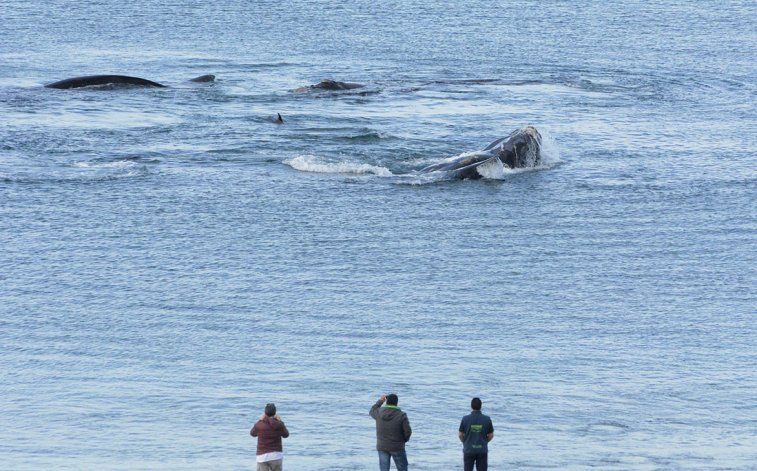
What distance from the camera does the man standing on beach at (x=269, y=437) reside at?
22.8m

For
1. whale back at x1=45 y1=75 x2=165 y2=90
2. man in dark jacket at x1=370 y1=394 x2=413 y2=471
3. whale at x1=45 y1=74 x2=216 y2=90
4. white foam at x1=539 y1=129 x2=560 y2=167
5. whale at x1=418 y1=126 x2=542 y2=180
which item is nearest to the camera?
man in dark jacket at x1=370 y1=394 x2=413 y2=471

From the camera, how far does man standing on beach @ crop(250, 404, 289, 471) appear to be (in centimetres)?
2283

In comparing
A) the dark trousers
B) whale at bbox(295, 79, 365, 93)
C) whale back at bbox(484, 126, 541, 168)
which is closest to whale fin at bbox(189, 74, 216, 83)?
whale at bbox(295, 79, 365, 93)

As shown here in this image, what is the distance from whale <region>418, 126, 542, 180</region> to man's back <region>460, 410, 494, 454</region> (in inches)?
1163

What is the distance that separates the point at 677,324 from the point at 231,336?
12071 millimetres

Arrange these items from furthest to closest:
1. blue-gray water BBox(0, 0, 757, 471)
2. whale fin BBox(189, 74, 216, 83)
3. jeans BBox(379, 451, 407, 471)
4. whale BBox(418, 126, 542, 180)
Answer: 1. whale fin BBox(189, 74, 216, 83)
2. whale BBox(418, 126, 542, 180)
3. blue-gray water BBox(0, 0, 757, 471)
4. jeans BBox(379, 451, 407, 471)

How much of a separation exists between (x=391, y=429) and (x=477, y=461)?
5.46 ft

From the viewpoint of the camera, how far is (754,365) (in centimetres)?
3175

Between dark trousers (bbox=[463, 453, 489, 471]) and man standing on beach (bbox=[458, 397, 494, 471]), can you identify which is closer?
man standing on beach (bbox=[458, 397, 494, 471])

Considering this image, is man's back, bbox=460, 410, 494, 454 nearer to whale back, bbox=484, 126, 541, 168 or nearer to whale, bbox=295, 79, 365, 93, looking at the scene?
whale back, bbox=484, 126, 541, 168

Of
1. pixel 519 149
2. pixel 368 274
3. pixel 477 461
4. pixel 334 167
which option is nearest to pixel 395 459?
pixel 477 461

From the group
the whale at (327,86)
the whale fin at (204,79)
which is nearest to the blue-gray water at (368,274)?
the whale fin at (204,79)

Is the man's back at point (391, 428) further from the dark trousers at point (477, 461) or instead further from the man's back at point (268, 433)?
the man's back at point (268, 433)

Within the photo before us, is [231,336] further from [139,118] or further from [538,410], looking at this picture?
[139,118]
